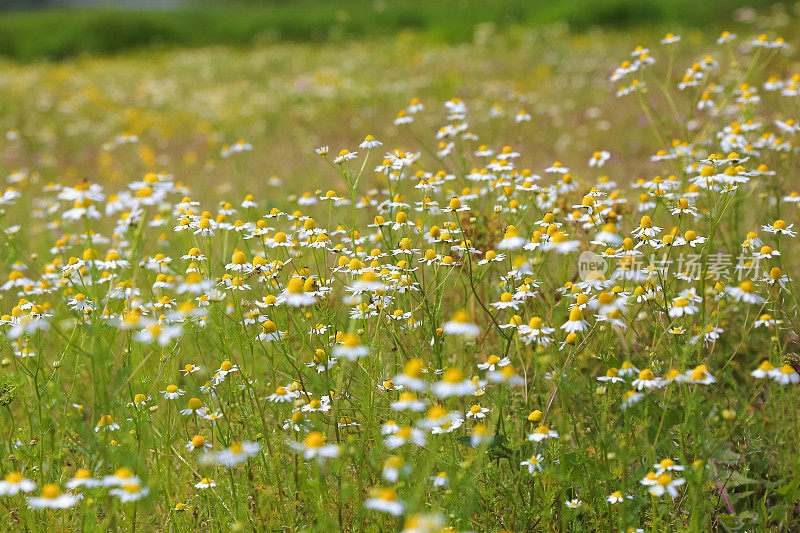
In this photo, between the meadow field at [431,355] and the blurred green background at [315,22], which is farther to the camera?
the blurred green background at [315,22]

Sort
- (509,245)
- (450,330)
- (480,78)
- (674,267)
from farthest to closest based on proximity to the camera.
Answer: (480,78)
(674,267)
(509,245)
(450,330)

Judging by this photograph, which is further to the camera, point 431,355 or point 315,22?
point 315,22

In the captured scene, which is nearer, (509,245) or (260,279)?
(509,245)

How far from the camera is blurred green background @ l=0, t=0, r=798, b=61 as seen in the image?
17203 mm

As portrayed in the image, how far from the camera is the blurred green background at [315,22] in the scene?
677 inches

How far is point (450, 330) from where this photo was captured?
1642 millimetres

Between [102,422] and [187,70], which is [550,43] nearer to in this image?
[187,70]

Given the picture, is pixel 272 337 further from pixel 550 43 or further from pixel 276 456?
pixel 550 43

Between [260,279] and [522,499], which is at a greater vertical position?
[260,279]

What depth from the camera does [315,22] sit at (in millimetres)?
22453

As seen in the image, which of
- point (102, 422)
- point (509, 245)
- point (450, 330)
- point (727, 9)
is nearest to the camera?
point (450, 330)

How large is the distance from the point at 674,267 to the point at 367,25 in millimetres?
20101

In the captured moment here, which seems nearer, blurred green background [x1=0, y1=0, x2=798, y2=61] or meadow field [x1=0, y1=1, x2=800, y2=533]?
meadow field [x1=0, y1=1, x2=800, y2=533]

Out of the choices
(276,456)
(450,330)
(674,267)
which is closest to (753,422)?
(674,267)
